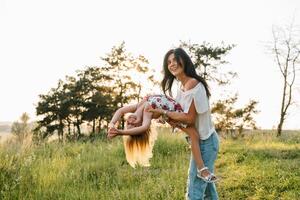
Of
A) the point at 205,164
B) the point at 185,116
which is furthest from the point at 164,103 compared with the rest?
the point at 205,164

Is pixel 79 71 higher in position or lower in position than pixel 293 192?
higher

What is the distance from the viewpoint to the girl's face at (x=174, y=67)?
431 centimetres

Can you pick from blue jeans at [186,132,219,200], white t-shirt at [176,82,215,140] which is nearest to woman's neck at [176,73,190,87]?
white t-shirt at [176,82,215,140]

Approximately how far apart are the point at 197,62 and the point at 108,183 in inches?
932

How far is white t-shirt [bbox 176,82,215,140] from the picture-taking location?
410cm

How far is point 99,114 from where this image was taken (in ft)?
122

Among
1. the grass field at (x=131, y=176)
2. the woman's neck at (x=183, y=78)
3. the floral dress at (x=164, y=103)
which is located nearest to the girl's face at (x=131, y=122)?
the floral dress at (x=164, y=103)

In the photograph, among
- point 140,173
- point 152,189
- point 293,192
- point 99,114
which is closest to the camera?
point 293,192

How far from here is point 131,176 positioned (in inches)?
326

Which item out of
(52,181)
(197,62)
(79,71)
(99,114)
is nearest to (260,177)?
(52,181)

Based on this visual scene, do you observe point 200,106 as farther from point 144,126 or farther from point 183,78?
point 144,126

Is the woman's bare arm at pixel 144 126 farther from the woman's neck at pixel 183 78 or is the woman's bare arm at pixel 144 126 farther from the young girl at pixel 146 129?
the woman's neck at pixel 183 78

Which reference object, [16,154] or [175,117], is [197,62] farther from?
[175,117]

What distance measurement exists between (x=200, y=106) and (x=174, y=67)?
48 centimetres
